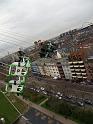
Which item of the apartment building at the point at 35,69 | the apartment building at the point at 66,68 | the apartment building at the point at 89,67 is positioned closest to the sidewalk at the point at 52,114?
the apartment building at the point at 66,68

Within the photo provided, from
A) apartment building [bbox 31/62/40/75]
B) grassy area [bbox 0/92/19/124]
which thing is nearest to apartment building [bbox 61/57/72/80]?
apartment building [bbox 31/62/40/75]

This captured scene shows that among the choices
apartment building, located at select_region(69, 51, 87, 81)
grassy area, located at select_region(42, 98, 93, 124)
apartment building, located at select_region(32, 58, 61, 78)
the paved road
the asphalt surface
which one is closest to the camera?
grassy area, located at select_region(42, 98, 93, 124)

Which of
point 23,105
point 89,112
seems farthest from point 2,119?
point 89,112

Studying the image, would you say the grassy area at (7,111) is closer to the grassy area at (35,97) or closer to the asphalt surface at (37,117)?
A: the asphalt surface at (37,117)

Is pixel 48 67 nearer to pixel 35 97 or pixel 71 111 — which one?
pixel 35 97

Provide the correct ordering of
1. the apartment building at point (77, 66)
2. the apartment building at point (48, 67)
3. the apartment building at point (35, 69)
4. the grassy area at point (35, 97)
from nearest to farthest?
the grassy area at point (35, 97), the apartment building at point (77, 66), the apartment building at point (48, 67), the apartment building at point (35, 69)

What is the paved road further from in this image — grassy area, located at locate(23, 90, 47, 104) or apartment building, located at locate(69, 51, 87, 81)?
grassy area, located at locate(23, 90, 47, 104)

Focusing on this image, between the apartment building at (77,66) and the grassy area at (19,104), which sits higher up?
the apartment building at (77,66)
